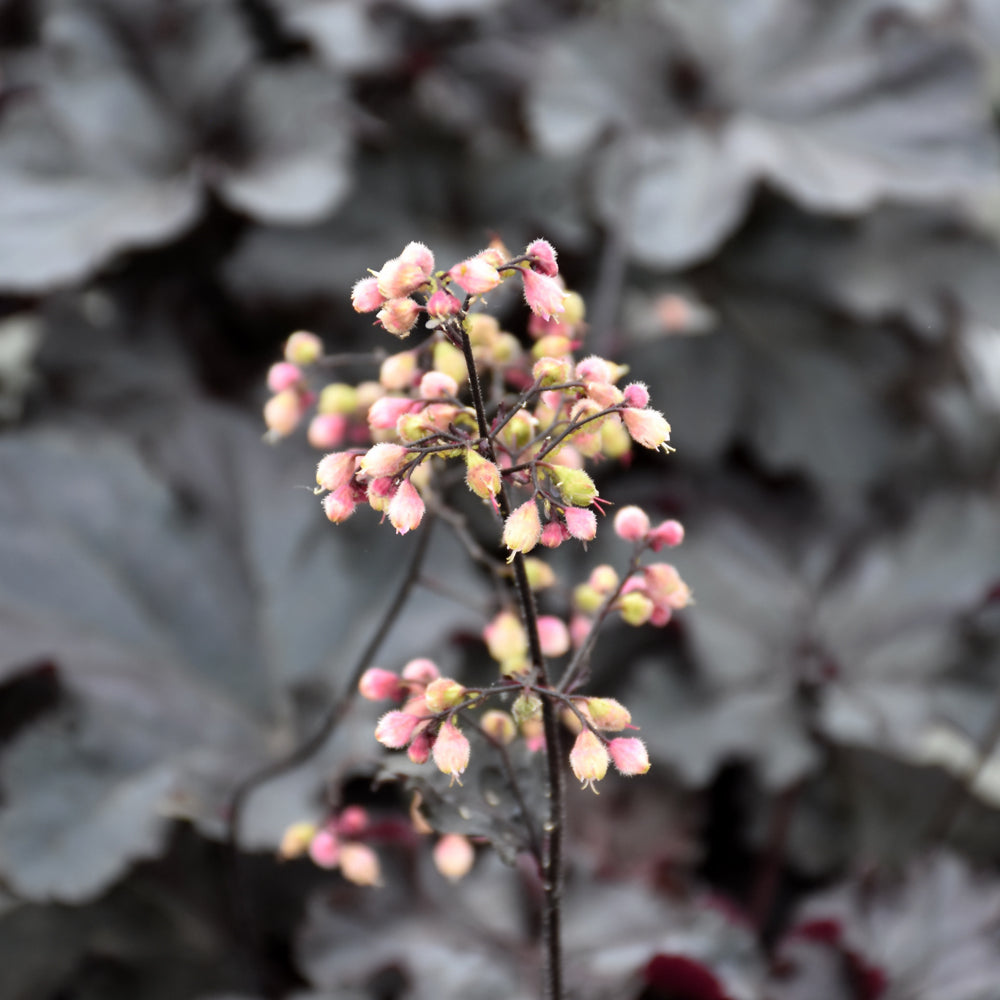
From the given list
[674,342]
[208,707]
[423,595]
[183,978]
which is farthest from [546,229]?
[183,978]

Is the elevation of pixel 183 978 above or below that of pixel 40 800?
below

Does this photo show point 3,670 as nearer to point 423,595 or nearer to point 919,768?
point 423,595

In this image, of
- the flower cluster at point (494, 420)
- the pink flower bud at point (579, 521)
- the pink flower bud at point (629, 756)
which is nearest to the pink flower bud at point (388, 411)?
the flower cluster at point (494, 420)

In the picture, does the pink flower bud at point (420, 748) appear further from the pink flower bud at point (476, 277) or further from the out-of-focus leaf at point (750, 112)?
the out-of-focus leaf at point (750, 112)

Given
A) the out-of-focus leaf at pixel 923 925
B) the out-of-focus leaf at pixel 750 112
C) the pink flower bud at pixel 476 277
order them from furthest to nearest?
the out-of-focus leaf at pixel 750 112 < the out-of-focus leaf at pixel 923 925 < the pink flower bud at pixel 476 277

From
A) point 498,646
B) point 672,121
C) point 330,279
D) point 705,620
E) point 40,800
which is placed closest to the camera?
point 498,646

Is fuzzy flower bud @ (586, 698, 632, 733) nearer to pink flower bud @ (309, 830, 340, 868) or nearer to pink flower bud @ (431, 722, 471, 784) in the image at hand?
pink flower bud @ (431, 722, 471, 784)

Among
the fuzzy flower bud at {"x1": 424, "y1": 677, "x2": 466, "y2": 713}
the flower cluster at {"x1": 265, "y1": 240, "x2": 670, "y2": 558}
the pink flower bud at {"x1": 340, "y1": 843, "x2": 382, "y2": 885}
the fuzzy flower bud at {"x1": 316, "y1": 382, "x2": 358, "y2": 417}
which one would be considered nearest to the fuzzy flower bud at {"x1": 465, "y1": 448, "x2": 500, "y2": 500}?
the flower cluster at {"x1": 265, "y1": 240, "x2": 670, "y2": 558}
